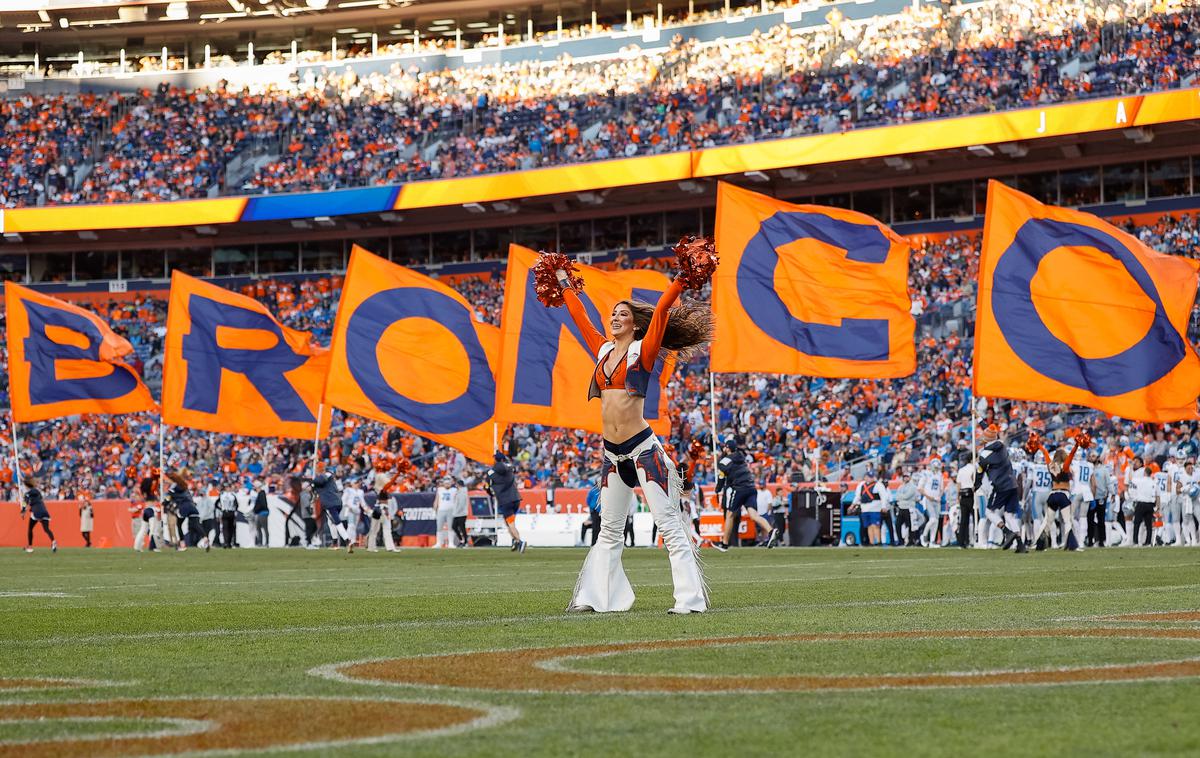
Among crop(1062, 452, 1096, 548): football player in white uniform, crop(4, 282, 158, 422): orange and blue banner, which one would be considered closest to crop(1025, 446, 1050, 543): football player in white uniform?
crop(1062, 452, 1096, 548): football player in white uniform

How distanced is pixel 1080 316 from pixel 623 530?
13.4 metres

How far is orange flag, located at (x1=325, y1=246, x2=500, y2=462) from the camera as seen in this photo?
26500 millimetres

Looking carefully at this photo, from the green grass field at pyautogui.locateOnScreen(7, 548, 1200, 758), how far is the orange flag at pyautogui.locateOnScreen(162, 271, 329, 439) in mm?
13096

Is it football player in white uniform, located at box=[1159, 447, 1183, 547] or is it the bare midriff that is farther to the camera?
football player in white uniform, located at box=[1159, 447, 1183, 547]

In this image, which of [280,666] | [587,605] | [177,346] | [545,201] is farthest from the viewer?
[545,201]

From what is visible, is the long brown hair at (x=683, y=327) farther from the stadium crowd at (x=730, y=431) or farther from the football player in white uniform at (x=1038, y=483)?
the stadium crowd at (x=730, y=431)

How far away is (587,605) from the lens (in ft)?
35.9

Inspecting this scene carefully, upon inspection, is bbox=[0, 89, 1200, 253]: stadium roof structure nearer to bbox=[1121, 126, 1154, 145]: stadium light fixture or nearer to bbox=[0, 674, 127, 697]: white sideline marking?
bbox=[1121, 126, 1154, 145]: stadium light fixture

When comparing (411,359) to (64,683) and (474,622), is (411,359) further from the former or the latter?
(64,683)

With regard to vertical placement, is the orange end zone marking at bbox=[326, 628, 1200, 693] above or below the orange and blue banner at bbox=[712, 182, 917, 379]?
below

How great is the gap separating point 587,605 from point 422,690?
470 cm

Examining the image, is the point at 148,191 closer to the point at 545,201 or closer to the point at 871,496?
the point at 545,201

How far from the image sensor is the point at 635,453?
10.8 metres

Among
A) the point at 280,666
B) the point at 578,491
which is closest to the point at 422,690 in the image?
the point at 280,666
